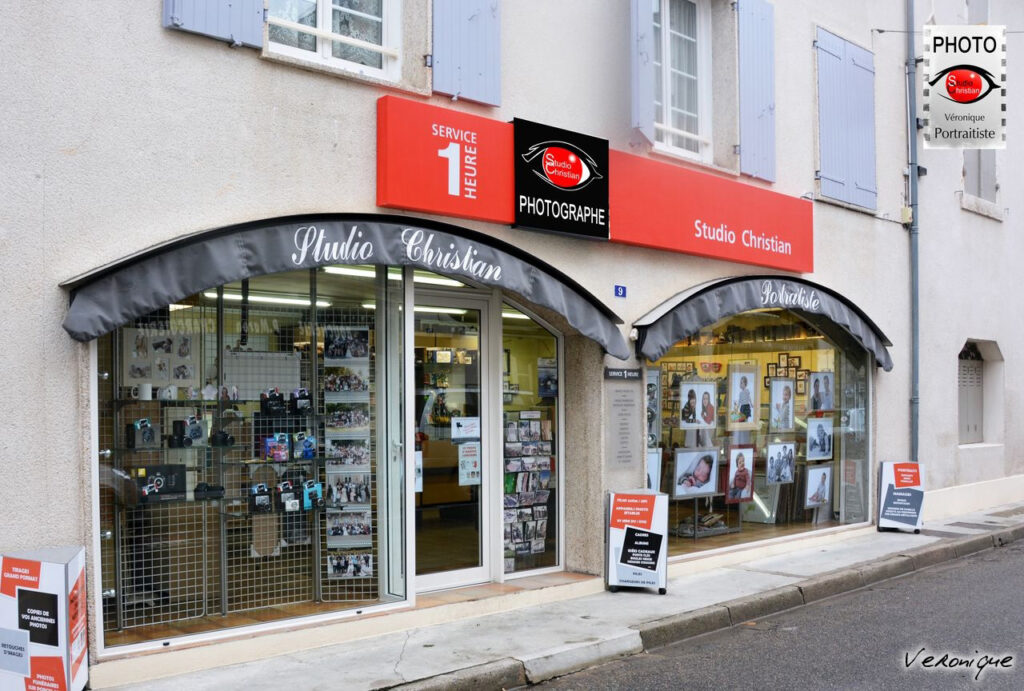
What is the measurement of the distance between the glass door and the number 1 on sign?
3.69ft

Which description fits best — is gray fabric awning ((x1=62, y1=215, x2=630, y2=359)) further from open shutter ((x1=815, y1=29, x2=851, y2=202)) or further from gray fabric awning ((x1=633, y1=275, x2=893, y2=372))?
open shutter ((x1=815, y1=29, x2=851, y2=202))

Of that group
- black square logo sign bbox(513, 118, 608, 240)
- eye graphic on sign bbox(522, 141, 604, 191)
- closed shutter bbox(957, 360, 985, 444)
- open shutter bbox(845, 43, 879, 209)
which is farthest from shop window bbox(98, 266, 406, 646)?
closed shutter bbox(957, 360, 985, 444)

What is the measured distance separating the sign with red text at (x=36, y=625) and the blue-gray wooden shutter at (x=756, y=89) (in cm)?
751

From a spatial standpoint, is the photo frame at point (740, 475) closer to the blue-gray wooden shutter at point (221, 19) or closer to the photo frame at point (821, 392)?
the photo frame at point (821, 392)

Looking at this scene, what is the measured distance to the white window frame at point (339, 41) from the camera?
260 inches

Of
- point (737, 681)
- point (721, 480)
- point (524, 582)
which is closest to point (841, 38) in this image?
point (721, 480)

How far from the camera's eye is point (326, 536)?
7.03 meters

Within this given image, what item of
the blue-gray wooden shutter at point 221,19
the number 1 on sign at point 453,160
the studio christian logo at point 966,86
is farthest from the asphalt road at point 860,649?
the studio christian logo at point 966,86

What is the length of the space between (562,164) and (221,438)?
3.58 m

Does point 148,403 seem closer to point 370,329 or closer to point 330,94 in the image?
point 370,329

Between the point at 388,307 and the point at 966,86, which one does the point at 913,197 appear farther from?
the point at 388,307

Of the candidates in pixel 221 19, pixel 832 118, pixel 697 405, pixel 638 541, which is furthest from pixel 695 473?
pixel 221 19

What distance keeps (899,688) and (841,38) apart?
8.36 meters

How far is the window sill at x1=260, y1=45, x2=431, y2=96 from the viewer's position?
637cm
